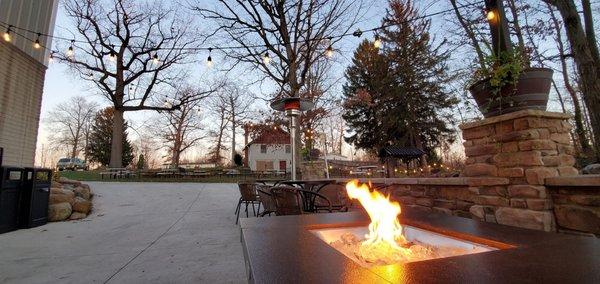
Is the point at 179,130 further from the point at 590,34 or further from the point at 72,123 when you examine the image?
the point at 590,34

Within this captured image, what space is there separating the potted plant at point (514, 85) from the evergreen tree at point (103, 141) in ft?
111

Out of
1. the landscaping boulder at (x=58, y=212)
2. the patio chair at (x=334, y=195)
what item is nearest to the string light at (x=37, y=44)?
the landscaping boulder at (x=58, y=212)

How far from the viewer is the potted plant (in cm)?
229

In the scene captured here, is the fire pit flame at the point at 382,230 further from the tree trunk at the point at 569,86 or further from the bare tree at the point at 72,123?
the bare tree at the point at 72,123

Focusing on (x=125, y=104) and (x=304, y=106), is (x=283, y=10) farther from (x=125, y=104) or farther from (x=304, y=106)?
(x=125, y=104)

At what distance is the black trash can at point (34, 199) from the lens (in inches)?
189

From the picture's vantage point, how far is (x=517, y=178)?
226 cm

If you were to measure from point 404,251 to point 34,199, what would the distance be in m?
6.26

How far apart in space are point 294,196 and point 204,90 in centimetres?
1885

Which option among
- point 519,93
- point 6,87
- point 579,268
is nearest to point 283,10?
point 6,87

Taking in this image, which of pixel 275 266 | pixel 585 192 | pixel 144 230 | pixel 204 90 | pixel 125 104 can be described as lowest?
pixel 144 230

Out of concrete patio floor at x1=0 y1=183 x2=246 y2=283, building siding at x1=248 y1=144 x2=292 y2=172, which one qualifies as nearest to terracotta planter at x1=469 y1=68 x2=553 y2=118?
concrete patio floor at x1=0 y1=183 x2=246 y2=283

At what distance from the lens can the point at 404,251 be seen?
4.76 ft

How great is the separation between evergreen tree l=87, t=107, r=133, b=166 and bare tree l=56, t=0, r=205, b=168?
14.6m
